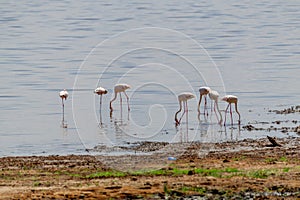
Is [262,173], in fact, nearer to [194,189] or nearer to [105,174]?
[194,189]

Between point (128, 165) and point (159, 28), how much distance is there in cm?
4420

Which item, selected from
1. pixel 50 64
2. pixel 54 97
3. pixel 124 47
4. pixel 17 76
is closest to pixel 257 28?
pixel 124 47

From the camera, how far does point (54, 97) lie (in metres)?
28.4

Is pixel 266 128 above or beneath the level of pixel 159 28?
beneath

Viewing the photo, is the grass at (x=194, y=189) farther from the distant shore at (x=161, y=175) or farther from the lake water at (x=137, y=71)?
the lake water at (x=137, y=71)

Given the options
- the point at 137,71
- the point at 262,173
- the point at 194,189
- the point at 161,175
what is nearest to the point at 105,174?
the point at 161,175

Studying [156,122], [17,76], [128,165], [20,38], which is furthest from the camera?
[20,38]

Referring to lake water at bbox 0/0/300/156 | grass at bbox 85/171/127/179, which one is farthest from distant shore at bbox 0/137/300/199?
lake water at bbox 0/0/300/156

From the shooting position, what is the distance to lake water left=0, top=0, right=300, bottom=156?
70.6ft

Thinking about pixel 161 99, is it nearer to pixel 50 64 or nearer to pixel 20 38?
pixel 50 64

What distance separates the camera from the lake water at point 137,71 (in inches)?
848

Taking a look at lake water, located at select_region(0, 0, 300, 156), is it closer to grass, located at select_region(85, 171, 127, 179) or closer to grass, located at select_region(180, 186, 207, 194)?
grass, located at select_region(85, 171, 127, 179)

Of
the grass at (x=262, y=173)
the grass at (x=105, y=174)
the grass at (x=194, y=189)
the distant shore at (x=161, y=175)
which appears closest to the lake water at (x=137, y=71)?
the distant shore at (x=161, y=175)

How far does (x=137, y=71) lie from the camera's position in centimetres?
3488
